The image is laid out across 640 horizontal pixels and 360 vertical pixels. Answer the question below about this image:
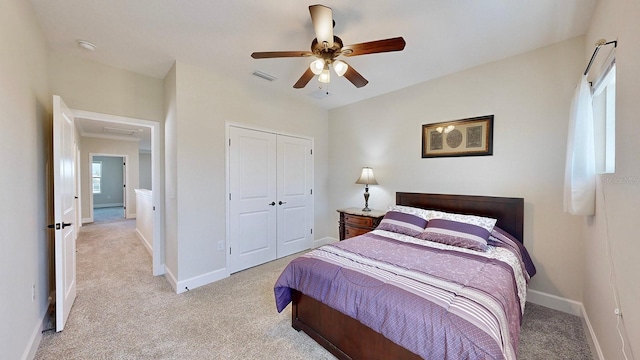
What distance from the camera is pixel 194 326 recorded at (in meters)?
2.13

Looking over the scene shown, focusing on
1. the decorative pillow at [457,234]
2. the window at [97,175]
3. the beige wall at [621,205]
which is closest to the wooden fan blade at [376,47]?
the beige wall at [621,205]

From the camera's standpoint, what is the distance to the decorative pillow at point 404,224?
2.67 m

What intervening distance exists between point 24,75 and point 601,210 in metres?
4.27

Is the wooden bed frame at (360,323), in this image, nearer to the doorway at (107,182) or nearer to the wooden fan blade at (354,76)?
the wooden fan blade at (354,76)

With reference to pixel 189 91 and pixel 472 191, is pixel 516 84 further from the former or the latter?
pixel 189 91

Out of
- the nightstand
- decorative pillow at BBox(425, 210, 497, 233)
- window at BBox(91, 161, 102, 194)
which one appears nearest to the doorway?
window at BBox(91, 161, 102, 194)

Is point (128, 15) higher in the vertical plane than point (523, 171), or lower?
higher

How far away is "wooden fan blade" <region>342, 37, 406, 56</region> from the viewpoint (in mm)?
1696

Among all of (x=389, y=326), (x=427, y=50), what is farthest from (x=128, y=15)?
(x=389, y=326)

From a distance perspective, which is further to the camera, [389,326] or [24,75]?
[24,75]

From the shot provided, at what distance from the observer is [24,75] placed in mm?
1763

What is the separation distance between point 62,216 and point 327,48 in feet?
8.80

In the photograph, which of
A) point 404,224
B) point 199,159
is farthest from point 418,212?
point 199,159

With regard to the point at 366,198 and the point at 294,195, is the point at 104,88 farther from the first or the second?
the point at 366,198
